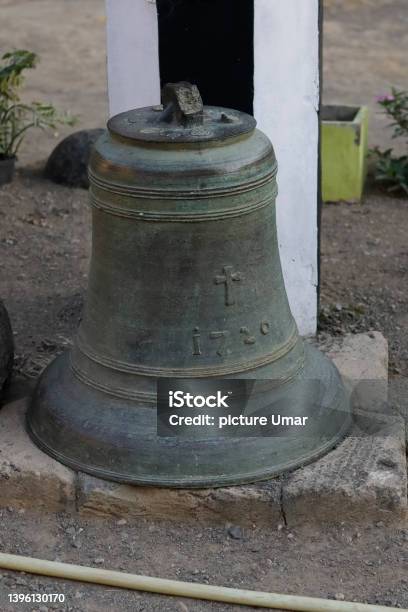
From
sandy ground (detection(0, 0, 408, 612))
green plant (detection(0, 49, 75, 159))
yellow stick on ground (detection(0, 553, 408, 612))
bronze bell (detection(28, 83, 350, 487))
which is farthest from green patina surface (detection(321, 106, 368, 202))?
yellow stick on ground (detection(0, 553, 408, 612))

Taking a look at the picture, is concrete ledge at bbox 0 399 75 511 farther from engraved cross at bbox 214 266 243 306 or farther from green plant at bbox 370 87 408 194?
green plant at bbox 370 87 408 194

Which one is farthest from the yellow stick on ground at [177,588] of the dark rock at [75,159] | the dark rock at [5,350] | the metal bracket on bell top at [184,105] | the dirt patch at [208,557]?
the dark rock at [75,159]

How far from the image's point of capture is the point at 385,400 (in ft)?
12.7

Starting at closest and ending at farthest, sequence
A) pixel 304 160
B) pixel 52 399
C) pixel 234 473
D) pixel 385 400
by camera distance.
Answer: pixel 234 473
pixel 52 399
pixel 385 400
pixel 304 160

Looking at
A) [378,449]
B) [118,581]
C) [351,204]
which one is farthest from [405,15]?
[118,581]

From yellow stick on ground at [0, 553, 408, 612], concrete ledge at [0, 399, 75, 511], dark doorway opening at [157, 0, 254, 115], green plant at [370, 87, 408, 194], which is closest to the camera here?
yellow stick on ground at [0, 553, 408, 612]

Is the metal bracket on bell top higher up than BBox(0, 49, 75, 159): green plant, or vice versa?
the metal bracket on bell top

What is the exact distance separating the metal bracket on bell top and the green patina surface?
3.01 meters

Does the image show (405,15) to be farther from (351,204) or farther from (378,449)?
(378,449)

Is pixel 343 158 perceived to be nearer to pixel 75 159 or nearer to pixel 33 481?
pixel 75 159

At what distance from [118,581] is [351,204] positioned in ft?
12.0

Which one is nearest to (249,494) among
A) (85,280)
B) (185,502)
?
(185,502)

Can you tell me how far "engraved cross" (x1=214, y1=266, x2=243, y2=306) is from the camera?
328cm

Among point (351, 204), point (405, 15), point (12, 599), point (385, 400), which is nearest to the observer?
point (12, 599)
